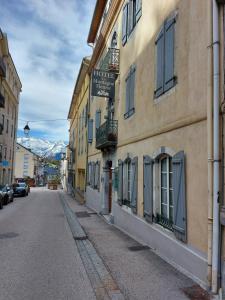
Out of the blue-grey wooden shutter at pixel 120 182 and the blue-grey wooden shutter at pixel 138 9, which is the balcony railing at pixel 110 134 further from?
the blue-grey wooden shutter at pixel 138 9

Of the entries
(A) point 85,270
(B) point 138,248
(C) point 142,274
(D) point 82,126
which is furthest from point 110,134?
(D) point 82,126

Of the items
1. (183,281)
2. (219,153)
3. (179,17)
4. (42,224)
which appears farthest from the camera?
(42,224)

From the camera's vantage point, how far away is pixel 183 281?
543 centimetres

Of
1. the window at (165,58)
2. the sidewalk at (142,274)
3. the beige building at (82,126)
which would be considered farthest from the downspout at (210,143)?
the beige building at (82,126)

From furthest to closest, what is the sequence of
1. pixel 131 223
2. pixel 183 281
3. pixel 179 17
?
1. pixel 131 223
2. pixel 179 17
3. pixel 183 281

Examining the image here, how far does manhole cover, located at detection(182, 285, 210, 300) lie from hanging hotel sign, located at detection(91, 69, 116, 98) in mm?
9401

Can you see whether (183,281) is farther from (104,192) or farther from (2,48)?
(2,48)

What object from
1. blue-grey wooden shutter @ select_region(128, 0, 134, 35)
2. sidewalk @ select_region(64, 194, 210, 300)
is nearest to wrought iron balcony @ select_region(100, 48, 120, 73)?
blue-grey wooden shutter @ select_region(128, 0, 134, 35)

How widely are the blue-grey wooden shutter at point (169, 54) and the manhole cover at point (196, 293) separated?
13.9ft

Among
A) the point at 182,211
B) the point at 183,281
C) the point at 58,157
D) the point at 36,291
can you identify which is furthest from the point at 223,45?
the point at 58,157

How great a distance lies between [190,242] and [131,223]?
4067 millimetres

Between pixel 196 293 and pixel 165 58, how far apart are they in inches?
205

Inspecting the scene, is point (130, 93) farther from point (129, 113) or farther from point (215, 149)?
point (215, 149)

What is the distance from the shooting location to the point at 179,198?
242 inches
